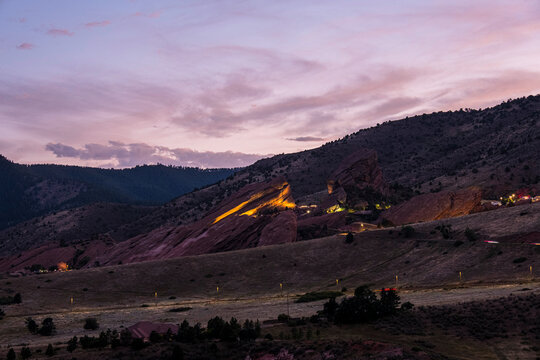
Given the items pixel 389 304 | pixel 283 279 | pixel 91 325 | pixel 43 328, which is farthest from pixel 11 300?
pixel 389 304

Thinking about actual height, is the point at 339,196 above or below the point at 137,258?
above

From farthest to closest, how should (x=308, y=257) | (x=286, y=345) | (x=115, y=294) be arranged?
(x=308, y=257)
(x=115, y=294)
(x=286, y=345)

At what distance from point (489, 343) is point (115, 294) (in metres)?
55.4

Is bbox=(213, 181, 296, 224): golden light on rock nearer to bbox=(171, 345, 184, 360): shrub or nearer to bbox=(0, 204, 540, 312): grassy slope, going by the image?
bbox=(0, 204, 540, 312): grassy slope

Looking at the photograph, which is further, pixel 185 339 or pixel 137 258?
pixel 137 258

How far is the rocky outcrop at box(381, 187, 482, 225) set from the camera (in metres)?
99.8

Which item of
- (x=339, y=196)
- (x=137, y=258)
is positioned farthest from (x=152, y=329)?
(x=339, y=196)

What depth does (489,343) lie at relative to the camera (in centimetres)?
3566

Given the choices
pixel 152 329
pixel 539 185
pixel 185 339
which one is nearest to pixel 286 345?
pixel 185 339

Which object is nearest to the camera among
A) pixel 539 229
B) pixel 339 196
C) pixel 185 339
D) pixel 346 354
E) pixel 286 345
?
pixel 346 354

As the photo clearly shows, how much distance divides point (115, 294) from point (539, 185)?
3588 inches

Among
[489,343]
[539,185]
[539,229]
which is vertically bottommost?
[489,343]

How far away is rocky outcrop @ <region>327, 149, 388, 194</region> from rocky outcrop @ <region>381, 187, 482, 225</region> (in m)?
22.2

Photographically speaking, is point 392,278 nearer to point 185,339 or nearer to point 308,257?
point 308,257
